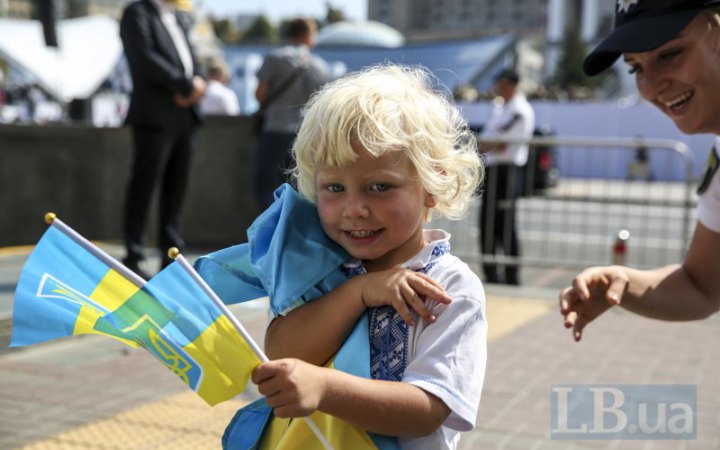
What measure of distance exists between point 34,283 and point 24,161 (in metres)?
7.14

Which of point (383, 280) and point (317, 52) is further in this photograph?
point (317, 52)

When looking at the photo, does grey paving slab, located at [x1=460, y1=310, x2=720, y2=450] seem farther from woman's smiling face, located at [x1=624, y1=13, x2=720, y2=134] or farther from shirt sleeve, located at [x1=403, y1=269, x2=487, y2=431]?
shirt sleeve, located at [x1=403, y1=269, x2=487, y2=431]

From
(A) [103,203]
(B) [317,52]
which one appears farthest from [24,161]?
(B) [317,52]

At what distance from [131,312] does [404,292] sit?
1.52 feet

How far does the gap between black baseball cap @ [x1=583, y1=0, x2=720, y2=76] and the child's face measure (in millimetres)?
697

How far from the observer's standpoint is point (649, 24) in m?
2.17

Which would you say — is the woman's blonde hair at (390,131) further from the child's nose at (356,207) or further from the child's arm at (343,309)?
the child's arm at (343,309)

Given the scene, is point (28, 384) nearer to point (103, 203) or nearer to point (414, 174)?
point (414, 174)

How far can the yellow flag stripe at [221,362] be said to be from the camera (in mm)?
1547

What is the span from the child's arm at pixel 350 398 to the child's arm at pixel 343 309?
13cm

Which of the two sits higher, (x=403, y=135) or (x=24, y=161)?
(x=403, y=135)

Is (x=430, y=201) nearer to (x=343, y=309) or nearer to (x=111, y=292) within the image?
(x=343, y=309)

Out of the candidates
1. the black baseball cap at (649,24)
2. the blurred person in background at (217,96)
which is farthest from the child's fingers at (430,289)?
the blurred person in background at (217,96)

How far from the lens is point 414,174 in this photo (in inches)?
69.4
